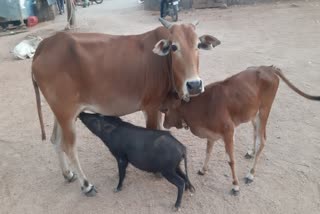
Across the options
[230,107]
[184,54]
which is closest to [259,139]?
[230,107]

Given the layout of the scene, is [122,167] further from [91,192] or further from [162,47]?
[162,47]

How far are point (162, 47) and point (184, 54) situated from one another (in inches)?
9.7

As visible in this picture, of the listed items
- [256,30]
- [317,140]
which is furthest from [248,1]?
[317,140]

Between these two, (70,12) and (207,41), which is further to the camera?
(70,12)

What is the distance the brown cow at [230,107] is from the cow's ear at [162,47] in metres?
0.68

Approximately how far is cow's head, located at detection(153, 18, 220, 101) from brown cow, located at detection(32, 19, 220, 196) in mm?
11

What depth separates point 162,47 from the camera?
3.73 metres

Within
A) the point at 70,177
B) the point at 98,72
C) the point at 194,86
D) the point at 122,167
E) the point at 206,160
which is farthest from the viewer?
the point at 70,177

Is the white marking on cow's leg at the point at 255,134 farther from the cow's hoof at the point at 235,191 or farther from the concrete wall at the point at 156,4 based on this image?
the concrete wall at the point at 156,4

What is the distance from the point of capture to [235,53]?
Answer: 877cm

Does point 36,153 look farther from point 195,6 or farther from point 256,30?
point 195,6

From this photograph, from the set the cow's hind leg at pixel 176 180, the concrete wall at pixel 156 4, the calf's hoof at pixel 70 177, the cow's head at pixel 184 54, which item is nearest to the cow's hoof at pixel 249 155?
the cow's hind leg at pixel 176 180

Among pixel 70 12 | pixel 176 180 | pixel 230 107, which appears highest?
pixel 230 107

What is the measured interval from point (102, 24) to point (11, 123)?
8969 millimetres
